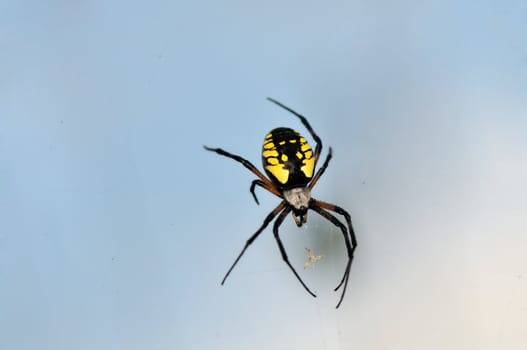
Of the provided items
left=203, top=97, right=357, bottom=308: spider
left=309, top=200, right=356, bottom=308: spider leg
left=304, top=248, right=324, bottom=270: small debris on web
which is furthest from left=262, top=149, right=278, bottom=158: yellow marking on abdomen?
left=304, top=248, right=324, bottom=270: small debris on web

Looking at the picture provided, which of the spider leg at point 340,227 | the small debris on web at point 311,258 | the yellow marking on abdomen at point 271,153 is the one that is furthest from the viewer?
the small debris on web at point 311,258

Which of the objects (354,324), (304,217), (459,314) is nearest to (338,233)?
(304,217)

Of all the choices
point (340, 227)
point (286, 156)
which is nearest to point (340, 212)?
point (340, 227)

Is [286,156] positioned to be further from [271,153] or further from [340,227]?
[340,227]

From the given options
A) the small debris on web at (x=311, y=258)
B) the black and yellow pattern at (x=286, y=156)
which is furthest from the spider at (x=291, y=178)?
the small debris on web at (x=311, y=258)

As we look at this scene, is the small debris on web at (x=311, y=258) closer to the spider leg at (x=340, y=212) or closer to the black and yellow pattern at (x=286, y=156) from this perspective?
the spider leg at (x=340, y=212)

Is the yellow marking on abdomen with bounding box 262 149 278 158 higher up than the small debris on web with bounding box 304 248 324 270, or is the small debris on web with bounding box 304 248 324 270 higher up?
the yellow marking on abdomen with bounding box 262 149 278 158

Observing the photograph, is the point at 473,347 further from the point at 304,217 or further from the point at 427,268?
the point at 304,217

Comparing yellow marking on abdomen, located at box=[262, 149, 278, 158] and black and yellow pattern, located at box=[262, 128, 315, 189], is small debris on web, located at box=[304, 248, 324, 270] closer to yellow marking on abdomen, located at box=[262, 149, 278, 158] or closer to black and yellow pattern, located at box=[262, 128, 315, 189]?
black and yellow pattern, located at box=[262, 128, 315, 189]
